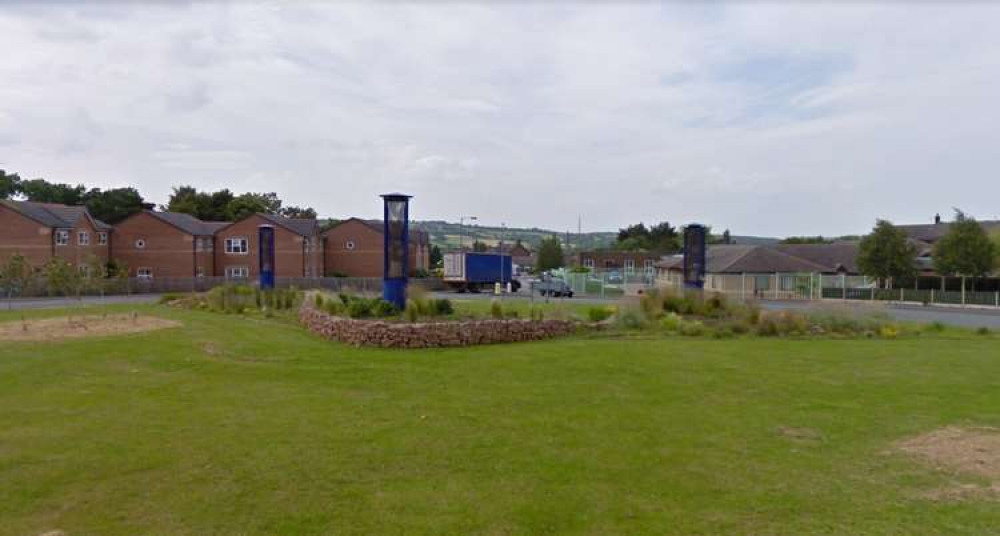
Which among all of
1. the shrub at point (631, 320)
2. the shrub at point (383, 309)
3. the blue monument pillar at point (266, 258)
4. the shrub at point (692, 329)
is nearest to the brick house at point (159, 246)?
the blue monument pillar at point (266, 258)

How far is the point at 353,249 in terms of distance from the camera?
2557 inches

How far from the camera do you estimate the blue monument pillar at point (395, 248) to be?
19641mm

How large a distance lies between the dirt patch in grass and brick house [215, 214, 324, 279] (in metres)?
37.6

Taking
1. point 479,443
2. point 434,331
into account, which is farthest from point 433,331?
point 479,443

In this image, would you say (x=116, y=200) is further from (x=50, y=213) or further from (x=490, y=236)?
(x=490, y=236)

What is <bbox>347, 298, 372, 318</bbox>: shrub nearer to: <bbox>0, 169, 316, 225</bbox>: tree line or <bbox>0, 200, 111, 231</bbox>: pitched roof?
<bbox>0, 200, 111, 231</bbox>: pitched roof

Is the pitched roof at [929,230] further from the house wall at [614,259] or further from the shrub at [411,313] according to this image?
the shrub at [411,313]

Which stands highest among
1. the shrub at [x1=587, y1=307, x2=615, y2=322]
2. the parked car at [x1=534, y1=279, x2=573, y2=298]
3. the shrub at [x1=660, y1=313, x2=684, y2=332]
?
the shrub at [x1=587, y1=307, x2=615, y2=322]

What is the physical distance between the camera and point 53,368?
1288cm

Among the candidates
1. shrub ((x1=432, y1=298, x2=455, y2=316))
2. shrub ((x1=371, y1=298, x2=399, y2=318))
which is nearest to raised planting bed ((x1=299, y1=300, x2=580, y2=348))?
shrub ((x1=371, y1=298, x2=399, y2=318))

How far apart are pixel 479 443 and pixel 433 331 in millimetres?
9295

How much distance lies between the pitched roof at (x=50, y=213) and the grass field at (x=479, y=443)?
47.7 m

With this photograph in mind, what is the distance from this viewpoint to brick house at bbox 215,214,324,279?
202 ft

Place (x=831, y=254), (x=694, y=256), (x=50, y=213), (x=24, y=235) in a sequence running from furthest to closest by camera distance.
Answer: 1. (x=831, y=254)
2. (x=50, y=213)
3. (x=24, y=235)
4. (x=694, y=256)
